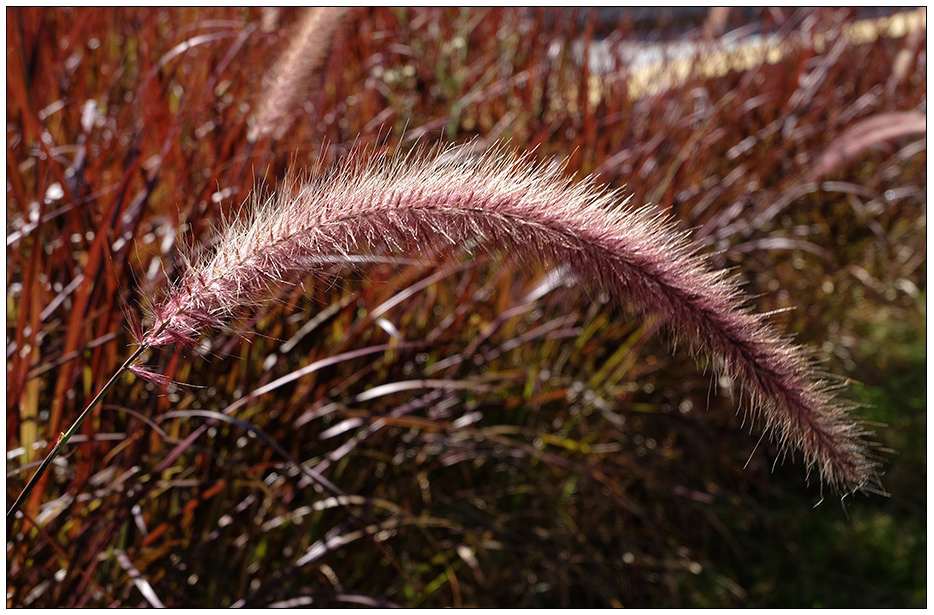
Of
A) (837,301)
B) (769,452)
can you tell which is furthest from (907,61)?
(769,452)

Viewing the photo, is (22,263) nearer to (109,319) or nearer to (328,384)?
(109,319)

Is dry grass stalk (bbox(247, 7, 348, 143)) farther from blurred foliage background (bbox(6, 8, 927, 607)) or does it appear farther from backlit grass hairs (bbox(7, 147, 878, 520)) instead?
backlit grass hairs (bbox(7, 147, 878, 520))

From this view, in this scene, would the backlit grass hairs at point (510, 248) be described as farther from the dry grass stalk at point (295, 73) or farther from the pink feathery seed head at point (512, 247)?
the dry grass stalk at point (295, 73)

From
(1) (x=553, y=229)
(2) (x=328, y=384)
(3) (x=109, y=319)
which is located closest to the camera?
(1) (x=553, y=229)

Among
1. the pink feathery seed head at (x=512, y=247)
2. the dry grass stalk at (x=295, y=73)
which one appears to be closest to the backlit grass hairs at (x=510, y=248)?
the pink feathery seed head at (x=512, y=247)

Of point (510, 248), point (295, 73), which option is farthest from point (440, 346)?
point (510, 248)

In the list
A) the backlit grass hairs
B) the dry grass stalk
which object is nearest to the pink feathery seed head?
the backlit grass hairs

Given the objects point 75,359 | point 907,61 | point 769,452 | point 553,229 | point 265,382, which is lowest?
point 769,452
